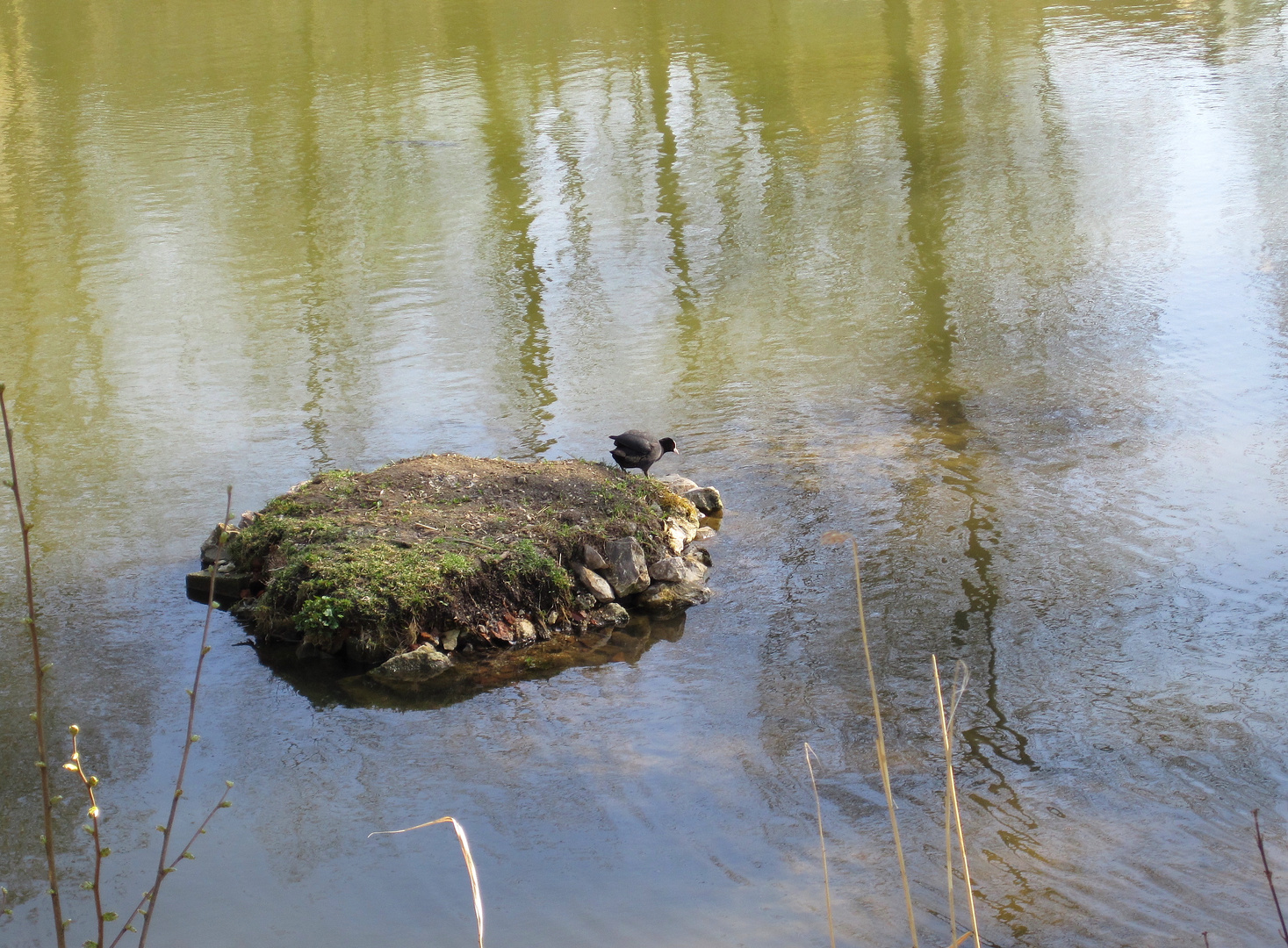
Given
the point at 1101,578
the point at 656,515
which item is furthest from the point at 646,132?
the point at 1101,578

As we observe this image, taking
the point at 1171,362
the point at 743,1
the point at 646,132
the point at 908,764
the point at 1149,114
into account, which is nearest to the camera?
the point at 908,764

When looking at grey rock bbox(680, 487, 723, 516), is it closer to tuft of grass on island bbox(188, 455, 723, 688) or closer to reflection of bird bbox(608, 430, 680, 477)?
tuft of grass on island bbox(188, 455, 723, 688)

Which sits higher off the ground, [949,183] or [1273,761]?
[949,183]

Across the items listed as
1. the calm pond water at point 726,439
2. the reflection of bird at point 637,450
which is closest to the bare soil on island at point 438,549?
the reflection of bird at point 637,450

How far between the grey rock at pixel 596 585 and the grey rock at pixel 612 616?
0.08 m

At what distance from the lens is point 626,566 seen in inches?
260

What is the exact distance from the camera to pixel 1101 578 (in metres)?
6.34

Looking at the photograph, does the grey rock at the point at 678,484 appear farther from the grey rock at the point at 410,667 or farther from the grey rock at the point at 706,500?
the grey rock at the point at 410,667

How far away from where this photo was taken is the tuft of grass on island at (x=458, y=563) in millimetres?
6117

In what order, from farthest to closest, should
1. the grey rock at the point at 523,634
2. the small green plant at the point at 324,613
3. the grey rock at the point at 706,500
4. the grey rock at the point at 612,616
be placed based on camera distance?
1. the grey rock at the point at 706,500
2. the grey rock at the point at 612,616
3. the grey rock at the point at 523,634
4. the small green plant at the point at 324,613

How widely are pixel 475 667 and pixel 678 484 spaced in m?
2.12

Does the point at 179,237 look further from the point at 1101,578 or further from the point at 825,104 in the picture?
the point at 1101,578

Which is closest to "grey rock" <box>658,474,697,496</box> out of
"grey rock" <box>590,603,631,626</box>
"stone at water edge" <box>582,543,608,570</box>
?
"stone at water edge" <box>582,543,608,570</box>

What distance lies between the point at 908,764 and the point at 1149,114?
12.4 m
